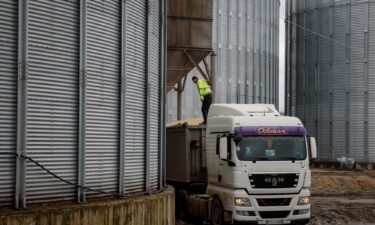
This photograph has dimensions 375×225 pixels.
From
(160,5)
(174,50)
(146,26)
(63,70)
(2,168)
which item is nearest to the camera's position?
(2,168)

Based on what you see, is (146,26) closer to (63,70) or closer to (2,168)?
(63,70)

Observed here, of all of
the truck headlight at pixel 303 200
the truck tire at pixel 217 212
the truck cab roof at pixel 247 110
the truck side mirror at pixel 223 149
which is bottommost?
the truck tire at pixel 217 212

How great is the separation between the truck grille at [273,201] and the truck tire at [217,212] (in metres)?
1.21

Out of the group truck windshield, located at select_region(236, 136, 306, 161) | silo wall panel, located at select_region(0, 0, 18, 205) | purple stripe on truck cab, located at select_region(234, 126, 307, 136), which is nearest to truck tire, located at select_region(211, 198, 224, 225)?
truck windshield, located at select_region(236, 136, 306, 161)

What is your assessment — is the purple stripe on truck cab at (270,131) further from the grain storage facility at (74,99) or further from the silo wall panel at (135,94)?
the silo wall panel at (135,94)

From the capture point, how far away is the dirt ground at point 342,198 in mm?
21734

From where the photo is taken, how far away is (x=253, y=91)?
→ 3922 centimetres

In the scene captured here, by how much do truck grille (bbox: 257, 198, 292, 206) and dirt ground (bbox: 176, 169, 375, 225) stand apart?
13.6ft

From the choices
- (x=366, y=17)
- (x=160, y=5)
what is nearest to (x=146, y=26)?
(x=160, y=5)

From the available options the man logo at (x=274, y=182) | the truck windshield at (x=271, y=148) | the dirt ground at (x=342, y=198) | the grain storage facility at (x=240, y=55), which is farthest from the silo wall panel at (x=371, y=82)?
the man logo at (x=274, y=182)

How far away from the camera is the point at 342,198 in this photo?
28875 millimetres

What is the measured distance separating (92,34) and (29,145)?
8.85ft

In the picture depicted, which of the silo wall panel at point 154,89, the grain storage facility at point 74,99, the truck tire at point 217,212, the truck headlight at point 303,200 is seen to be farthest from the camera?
the truck tire at point 217,212

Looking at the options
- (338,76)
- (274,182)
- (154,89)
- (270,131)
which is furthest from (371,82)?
(154,89)
